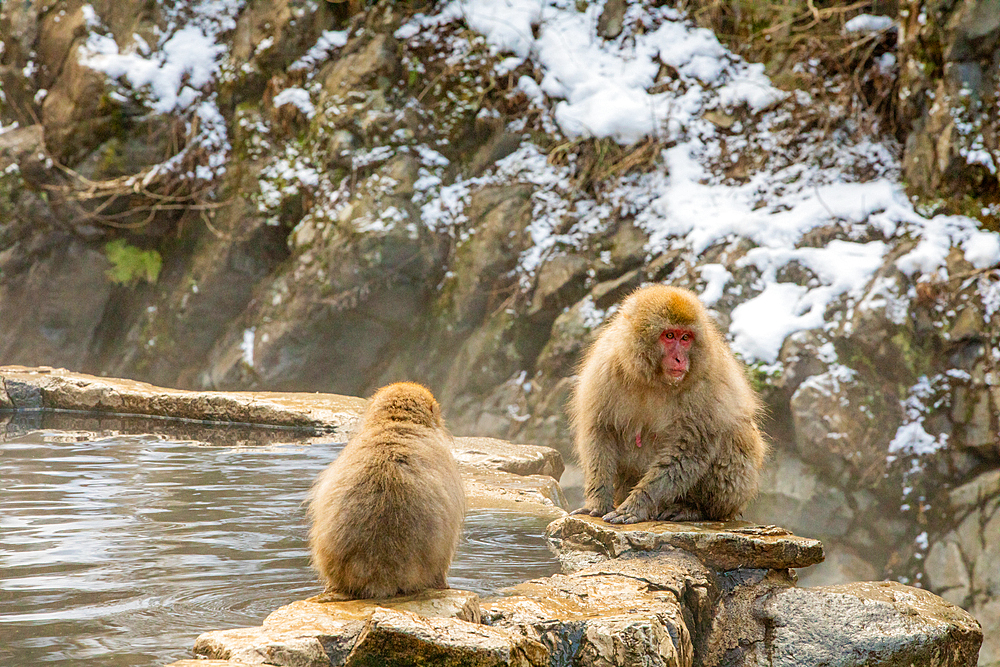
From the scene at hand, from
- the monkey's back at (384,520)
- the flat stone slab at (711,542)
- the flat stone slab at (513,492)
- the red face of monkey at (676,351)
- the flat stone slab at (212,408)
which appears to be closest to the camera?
the monkey's back at (384,520)

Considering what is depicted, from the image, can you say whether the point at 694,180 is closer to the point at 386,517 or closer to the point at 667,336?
the point at 667,336

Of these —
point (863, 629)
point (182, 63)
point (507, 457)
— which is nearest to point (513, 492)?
point (507, 457)

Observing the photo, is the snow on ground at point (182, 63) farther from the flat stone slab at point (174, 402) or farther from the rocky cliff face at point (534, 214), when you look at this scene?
the flat stone slab at point (174, 402)

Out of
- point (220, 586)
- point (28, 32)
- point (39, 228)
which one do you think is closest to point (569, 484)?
point (220, 586)

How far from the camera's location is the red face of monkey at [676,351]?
329 cm

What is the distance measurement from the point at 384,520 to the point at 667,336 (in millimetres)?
1359

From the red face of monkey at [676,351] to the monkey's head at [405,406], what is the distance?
3.03ft

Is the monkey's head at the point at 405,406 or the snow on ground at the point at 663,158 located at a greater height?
the snow on ground at the point at 663,158

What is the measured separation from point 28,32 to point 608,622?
1216 cm

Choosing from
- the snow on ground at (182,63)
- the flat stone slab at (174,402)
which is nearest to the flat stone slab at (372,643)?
the flat stone slab at (174,402)

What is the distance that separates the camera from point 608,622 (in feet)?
7.97

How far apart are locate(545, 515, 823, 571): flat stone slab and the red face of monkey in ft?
1.81

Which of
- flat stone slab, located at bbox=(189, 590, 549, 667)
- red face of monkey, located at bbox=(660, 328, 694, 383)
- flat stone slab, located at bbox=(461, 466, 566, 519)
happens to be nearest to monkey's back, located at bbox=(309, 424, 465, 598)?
flat stone slab, located at bbox=(189, 590, 549, 667)

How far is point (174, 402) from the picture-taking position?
5.83 meters
